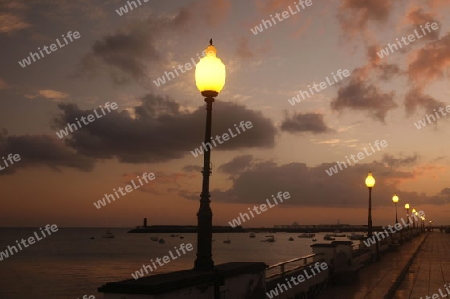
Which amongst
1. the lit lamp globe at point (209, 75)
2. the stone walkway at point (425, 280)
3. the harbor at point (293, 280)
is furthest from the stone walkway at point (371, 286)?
the lit lamp globe at point (209, 75)

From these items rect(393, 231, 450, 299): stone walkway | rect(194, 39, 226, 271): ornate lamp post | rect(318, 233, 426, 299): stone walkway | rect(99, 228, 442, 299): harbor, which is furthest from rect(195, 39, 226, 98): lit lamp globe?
rect(393, 231, 450, 299): stone walkway

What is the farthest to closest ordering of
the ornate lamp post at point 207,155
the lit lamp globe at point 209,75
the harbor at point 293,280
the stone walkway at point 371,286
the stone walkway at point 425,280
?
the stone walkway at point 425,280
the stone walkway at point 371,286
the lit lamp globe at point 209,75
the ornate lamp post at point 207,155
the harbor at point 293,280

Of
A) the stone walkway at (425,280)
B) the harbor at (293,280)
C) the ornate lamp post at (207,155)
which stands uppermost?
the ornate lamp post at (207,155)

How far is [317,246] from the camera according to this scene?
17.9 meters

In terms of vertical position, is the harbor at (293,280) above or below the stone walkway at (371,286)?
above

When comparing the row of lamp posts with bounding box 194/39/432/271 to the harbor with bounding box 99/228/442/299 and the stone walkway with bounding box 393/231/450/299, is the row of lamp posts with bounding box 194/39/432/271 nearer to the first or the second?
the harbor with bounding box 99/228/442/299

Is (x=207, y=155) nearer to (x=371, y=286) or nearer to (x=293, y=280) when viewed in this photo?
(x=293, y=280)

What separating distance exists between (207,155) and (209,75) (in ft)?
5.53

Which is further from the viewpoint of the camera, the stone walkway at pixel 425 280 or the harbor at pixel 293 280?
the stone walkway at pixel 425 280

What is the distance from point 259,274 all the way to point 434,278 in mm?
11755

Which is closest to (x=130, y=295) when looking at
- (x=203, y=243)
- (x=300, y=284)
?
(x=203, y=243)

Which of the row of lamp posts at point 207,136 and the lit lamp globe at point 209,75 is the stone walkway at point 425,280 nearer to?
the row of lamp posts at point 207,136

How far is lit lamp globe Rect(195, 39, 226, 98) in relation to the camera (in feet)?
32.3

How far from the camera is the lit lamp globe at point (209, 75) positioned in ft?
32.3
